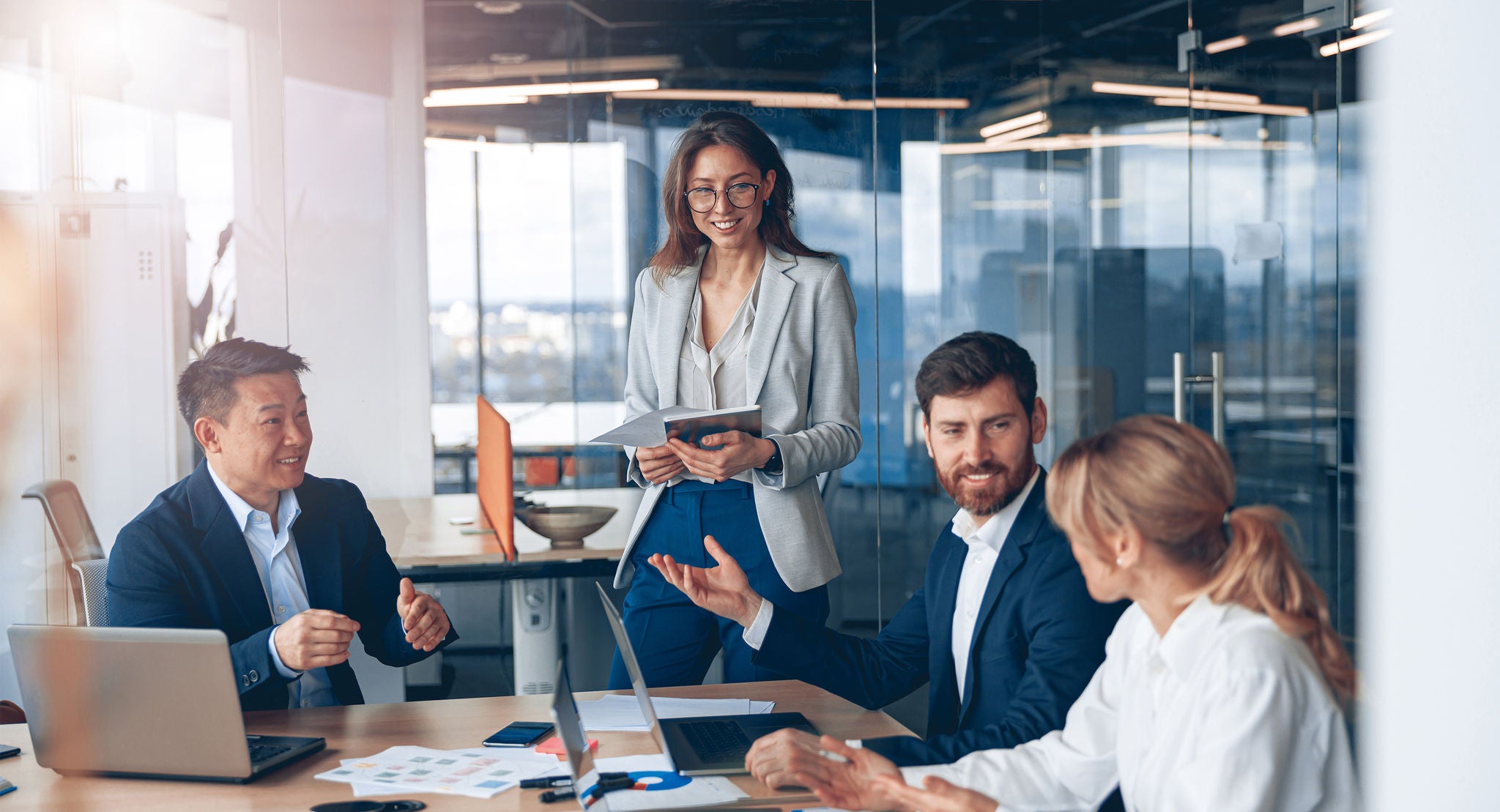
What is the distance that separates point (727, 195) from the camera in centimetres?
240

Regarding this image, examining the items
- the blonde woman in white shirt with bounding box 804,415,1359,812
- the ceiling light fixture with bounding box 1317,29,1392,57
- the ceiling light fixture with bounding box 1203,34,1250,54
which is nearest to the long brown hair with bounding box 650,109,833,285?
the blonde woman in white shirt with bounding box 804,415,1359,812

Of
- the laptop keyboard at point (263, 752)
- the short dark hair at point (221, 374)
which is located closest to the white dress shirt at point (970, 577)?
the laptop keyboard at point (263, 752)

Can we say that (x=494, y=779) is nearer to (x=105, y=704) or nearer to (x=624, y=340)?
(x=105, y=704)

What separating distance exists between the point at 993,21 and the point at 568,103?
64.5 inches

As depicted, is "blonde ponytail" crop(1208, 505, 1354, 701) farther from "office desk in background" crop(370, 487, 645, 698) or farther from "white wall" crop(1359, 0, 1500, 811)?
"office desk in background" crop(370, 487, 645, 698)

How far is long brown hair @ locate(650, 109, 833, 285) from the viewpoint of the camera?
240 cm

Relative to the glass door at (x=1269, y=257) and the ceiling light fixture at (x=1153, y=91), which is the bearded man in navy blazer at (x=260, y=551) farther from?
the ceiling light fixture at (x=1153, y=91)

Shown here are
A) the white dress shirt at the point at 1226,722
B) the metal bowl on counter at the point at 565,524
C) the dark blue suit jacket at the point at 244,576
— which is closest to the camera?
the white dress shirt at the point at 1226,722

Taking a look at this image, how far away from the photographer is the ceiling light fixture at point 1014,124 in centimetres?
439

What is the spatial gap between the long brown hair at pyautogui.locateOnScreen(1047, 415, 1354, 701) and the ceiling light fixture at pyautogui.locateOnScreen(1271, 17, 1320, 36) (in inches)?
130

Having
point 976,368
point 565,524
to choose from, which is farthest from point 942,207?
point 976,368

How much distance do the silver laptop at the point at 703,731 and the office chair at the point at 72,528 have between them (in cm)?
199

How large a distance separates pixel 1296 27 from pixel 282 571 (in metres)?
3.73

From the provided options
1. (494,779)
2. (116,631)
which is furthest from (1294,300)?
(116,631)
